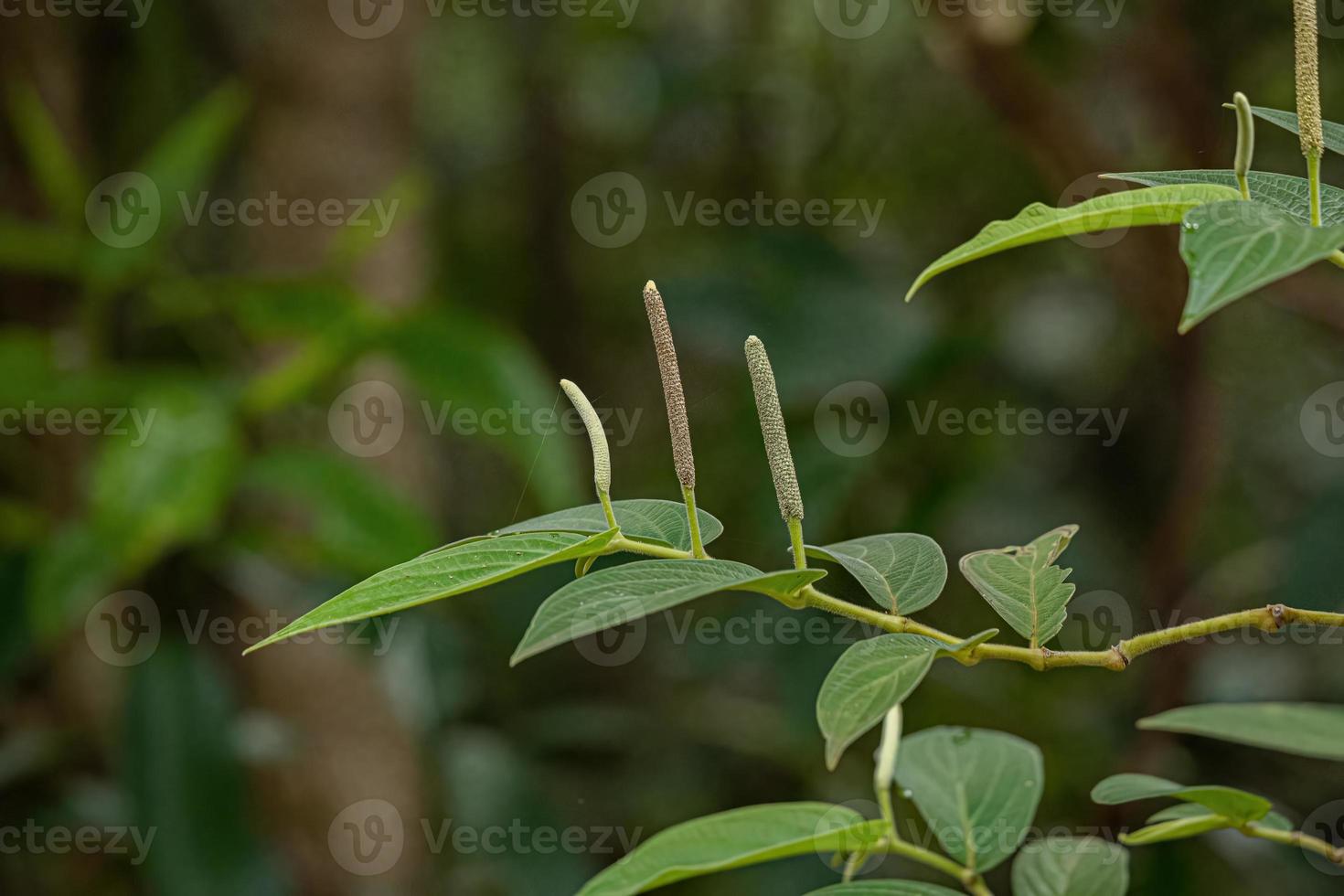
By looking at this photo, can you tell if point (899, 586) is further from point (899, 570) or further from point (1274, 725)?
point (1274, 725)

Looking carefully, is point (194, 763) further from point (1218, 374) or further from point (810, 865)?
point (1218, 374)

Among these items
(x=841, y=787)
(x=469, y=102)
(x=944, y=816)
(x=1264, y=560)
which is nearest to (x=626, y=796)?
(x=841, y=787)

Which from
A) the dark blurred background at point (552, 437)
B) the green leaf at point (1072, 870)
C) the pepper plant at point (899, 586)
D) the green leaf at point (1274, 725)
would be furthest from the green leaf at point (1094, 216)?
the dark blurred background at point (552, 437)

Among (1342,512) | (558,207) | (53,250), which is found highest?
(558,207)

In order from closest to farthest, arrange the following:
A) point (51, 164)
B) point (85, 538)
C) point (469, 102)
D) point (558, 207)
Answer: point (85, 538), point (51, 164), point (558, 207), point (469, 102)

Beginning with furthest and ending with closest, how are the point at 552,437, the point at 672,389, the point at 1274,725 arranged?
the point at 552,437
the point at 672,389
the point at 1274,725

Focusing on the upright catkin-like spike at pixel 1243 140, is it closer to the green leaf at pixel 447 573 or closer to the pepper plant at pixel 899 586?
the pepper plant at pixel 899 586

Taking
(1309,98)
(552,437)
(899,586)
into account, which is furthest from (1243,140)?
(552,437)
